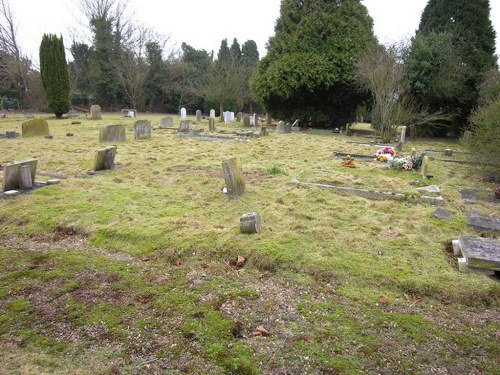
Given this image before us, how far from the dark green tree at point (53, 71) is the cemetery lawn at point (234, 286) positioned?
71.6 feet

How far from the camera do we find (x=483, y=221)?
252 inches

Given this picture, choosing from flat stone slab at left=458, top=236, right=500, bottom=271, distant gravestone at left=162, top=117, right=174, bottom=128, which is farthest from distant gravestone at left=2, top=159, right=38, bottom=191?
distant gravestone at left=162, top=117, right=174, bottom=128

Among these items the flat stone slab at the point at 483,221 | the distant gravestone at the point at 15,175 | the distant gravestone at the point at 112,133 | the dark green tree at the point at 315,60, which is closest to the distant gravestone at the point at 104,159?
the distant gravestone at the point at 15,175

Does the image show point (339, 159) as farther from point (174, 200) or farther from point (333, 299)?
point (333, 299)

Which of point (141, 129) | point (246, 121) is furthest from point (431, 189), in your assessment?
point (246, 121)

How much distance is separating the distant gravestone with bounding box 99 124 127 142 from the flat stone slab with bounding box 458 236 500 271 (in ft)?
45.0

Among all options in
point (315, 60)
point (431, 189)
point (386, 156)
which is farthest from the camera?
point (315, 60)

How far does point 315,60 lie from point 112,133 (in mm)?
13399

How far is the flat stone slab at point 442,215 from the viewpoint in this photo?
643cm

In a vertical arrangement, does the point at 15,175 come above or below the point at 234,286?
above

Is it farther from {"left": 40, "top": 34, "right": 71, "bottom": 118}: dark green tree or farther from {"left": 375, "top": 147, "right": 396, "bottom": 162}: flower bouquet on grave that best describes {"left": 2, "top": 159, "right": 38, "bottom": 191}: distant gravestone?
{"left": 40, "top": 34, "right": 71, "bottom": 118}: dark green tree

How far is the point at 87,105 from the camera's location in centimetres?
4247

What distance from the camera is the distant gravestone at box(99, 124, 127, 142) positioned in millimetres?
15102

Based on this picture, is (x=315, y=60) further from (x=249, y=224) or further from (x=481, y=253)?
(x=481, y=253)
